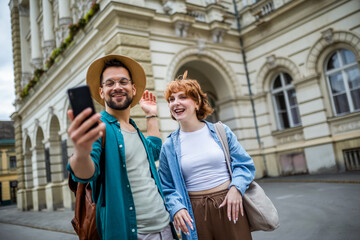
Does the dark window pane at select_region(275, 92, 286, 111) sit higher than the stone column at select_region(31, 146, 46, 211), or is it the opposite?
the dark window pane at select_region(275, 92, 286, 111)

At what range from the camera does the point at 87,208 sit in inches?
67.7

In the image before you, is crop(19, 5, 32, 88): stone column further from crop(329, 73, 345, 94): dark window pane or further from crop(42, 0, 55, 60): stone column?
crop(329, 73, 345, 94): dark window pane

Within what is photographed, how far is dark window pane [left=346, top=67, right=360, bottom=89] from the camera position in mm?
9566

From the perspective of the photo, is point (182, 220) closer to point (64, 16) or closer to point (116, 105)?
point (116, 105)

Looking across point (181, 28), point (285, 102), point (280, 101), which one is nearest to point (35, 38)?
point (181, 28)

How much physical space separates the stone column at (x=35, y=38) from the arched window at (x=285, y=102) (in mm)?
14157

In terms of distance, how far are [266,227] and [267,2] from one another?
11880 millimetres

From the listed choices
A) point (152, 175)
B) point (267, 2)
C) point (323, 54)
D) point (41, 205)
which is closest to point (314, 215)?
point (152, 175)

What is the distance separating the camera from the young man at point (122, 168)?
1616mm

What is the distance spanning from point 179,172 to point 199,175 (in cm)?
17

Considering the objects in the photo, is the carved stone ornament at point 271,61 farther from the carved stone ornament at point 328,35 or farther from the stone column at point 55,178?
the stone column at point 55,178

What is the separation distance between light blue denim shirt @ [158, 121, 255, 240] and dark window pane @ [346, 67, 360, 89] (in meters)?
9.48

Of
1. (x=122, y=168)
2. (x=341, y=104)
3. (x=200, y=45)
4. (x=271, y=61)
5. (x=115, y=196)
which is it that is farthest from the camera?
(x=271, y=61)

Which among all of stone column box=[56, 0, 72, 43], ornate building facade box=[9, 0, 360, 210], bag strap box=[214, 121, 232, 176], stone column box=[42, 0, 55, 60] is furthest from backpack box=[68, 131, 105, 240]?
stone column box=[42, 0, 55, 60]
